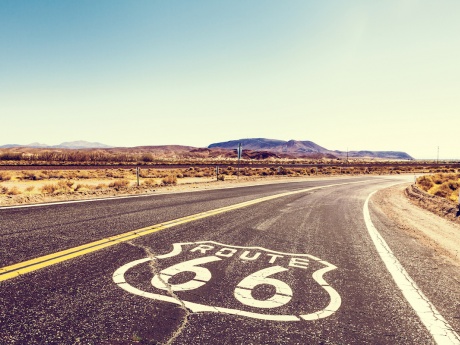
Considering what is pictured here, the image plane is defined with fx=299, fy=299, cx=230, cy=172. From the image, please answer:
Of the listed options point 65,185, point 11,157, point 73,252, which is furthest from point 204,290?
point 11,157

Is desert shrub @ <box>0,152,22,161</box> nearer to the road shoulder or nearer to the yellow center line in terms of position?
the yellow center line

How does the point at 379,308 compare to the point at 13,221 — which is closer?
the point at 379,308

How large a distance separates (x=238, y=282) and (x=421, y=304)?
191 centimetres

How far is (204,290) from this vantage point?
10.3 feet

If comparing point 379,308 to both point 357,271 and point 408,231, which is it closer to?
point 357,271

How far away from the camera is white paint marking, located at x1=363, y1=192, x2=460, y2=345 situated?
248 cm

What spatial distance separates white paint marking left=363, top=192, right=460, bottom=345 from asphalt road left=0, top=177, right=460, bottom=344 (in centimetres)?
2

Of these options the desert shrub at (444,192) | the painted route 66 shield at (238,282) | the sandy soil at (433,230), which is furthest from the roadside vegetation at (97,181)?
the painted route 66 shield at (238,282)

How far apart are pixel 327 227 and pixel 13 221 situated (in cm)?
684

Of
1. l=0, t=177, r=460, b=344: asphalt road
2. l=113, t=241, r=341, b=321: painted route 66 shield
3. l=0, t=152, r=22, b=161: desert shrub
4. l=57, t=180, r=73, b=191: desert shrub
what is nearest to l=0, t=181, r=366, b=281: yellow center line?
l=0, t=177, r=460, b=344: asphalt road

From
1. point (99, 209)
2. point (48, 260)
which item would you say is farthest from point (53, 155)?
point (48, 260)

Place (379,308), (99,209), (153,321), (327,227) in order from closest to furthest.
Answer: (153,321) → (379,308) → (327,227) → (99,209)

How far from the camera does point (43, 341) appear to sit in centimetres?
219

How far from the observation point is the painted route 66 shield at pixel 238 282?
2.83 m
